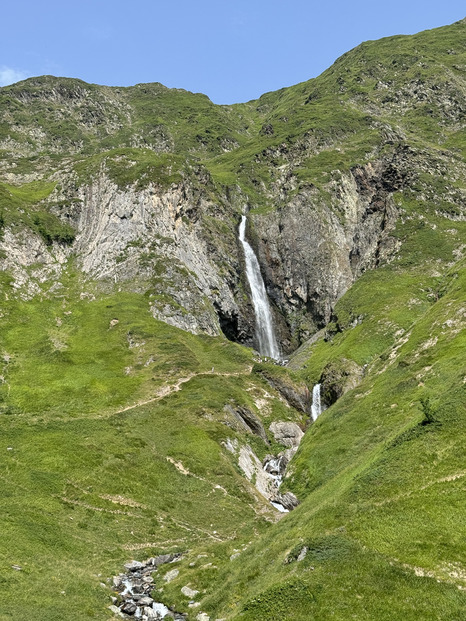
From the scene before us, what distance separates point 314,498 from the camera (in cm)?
3703

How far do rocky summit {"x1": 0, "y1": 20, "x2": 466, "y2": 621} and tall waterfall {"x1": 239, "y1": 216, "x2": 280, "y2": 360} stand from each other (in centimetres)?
154

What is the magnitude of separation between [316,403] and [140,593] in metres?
58.2

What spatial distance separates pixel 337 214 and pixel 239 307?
55120mm

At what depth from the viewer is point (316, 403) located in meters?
84.6

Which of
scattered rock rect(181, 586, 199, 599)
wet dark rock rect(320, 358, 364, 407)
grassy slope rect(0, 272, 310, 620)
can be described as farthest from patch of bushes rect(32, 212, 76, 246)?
scattered rock rect(181, 586, 199, 599)

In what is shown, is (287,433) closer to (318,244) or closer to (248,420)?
(248,420)

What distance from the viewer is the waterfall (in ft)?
272

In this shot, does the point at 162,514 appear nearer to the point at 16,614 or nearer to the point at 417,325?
the point at 16,614

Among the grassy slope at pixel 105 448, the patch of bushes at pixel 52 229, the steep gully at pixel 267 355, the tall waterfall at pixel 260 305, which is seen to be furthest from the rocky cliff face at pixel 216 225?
the grassy slope at pixel 105 448

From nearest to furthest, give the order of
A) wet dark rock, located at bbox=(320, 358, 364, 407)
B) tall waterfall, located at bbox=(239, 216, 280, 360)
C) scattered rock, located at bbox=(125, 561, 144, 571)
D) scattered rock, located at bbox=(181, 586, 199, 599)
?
scattered rock, located at bbox=(181, 586, 199, 599) → scattered rock, located at bbox=(125, 561, 144, 571) → wet dark rock, located at bbox=(320, 358, 364, 407) → tall waterfall, located at bbox=(239, 216, 280, 360)

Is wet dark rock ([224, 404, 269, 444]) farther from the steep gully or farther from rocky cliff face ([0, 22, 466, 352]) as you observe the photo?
rocky cliff face ([0, 22, 466, 352])

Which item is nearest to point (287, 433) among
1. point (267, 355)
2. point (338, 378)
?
point (338, 378)

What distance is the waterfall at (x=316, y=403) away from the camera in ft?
272

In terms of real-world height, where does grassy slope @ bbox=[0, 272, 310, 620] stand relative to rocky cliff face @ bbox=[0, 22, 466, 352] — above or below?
below
